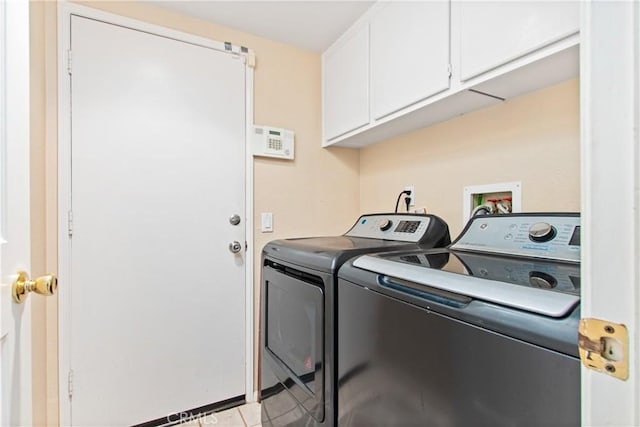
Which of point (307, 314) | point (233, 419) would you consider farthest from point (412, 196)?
point (233, 419)

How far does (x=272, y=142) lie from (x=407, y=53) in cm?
95

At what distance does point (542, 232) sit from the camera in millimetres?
1010

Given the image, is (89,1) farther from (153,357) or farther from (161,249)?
(153,357)

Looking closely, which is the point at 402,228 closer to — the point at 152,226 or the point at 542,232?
the point at 542,232

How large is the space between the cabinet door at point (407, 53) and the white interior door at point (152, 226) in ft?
2.82

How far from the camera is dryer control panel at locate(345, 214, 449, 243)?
1.43m

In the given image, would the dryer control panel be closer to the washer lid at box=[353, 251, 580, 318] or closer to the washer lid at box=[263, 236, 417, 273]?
the washer lid at box=[263, 236, 417, 273]

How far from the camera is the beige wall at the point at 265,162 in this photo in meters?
1.43

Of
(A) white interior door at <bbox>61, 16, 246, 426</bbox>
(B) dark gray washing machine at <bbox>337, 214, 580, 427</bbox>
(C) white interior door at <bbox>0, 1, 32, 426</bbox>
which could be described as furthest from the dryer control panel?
(C) white interior door at <bbox>0, 1, 32, 426</bbox>

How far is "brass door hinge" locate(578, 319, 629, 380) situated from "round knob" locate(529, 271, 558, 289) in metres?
0.24

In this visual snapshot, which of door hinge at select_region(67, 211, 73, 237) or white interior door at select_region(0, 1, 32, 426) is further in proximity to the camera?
door hinge at select_region(67, 211, 73, 237)

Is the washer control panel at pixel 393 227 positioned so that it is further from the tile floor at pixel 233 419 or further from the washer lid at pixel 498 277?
the tile floor at pixel 233 419

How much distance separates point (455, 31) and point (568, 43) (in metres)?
0.42

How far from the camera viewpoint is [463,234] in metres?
1.29
